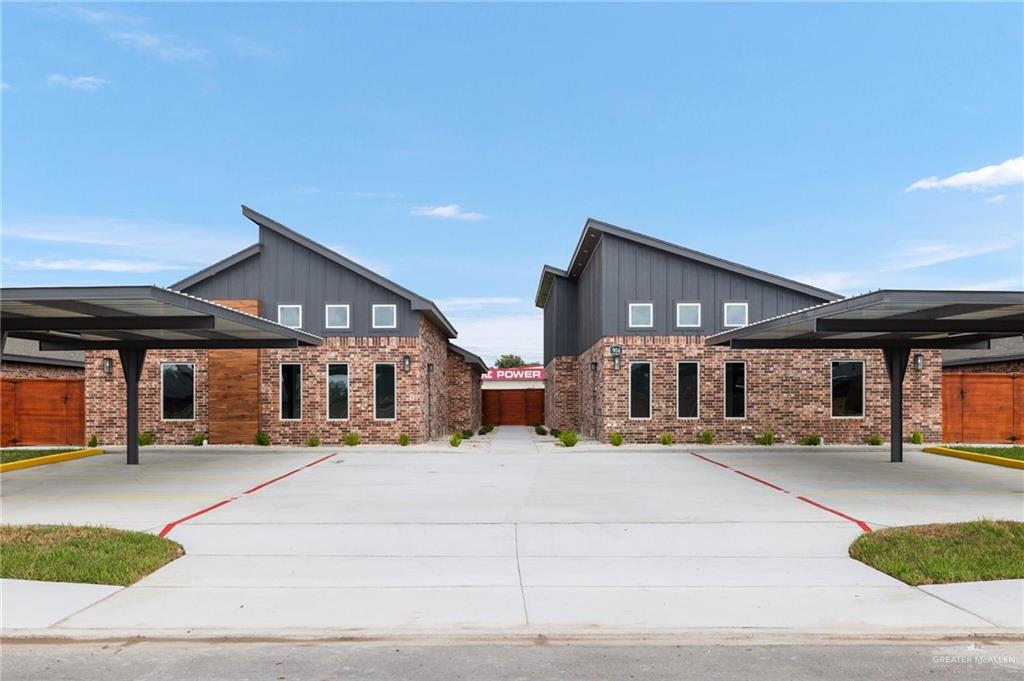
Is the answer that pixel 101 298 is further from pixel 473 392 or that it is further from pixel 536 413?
pixel 536 413

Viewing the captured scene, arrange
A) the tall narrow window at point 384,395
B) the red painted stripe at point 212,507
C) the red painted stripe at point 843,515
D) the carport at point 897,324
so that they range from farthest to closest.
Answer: the tall narrow window at point 384,395 < the carport at point 897,324 < the red painted stripe at point 843,515 < the red painted stripe at point 212,507

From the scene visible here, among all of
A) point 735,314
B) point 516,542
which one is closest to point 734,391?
point 735,314

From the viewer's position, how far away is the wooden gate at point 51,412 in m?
26.0

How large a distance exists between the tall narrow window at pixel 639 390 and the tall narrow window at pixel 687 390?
896mm

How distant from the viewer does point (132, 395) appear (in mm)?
19375

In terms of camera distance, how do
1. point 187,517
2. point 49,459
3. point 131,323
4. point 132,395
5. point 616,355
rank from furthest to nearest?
point 616,355, point 49,459, point 132,395, point 131,323, point 187,517

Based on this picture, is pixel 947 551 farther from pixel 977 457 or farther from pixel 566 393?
pixel 566 393

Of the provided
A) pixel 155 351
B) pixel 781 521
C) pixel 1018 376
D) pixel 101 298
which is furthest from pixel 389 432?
pixel 1018 376

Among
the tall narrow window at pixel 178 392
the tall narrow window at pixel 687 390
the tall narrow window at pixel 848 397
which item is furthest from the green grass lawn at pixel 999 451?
the tall narrow window at pixel 178 392

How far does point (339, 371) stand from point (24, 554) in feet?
54.9

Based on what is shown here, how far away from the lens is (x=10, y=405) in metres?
25.8

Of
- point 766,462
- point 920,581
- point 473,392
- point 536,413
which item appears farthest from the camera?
point 536,413

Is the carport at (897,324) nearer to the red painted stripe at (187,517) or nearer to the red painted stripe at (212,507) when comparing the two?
the red painted stripe at (212,507)

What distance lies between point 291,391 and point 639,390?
413 inches
